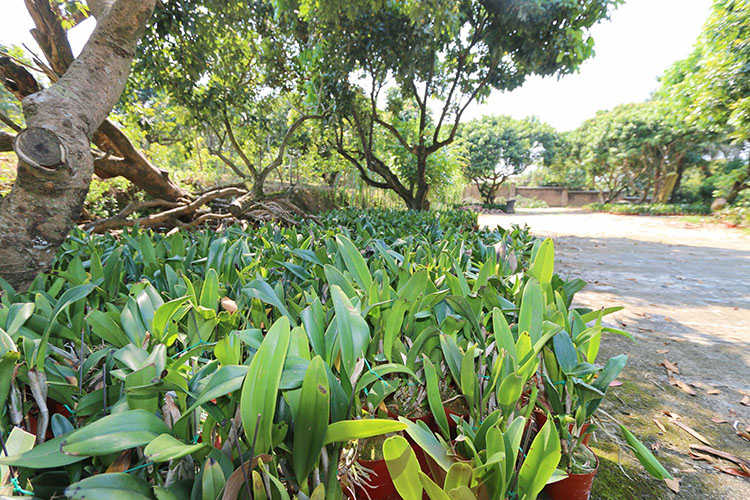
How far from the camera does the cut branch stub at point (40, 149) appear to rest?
1.29 m

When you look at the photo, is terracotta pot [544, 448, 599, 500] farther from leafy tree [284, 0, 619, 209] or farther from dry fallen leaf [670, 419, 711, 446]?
leafy tree [284, 0, 619, 209]

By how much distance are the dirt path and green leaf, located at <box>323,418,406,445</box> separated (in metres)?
0.91

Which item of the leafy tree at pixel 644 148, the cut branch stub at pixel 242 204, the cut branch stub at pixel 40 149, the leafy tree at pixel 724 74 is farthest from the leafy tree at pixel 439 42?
the leafy tree at pixel 644 148

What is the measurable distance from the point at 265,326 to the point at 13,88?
357 cm

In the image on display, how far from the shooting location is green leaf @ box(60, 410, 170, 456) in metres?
0.40

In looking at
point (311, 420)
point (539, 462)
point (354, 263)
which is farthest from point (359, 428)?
point (354, 263)

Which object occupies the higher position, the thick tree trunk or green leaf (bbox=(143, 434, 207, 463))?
the thick tree trunk

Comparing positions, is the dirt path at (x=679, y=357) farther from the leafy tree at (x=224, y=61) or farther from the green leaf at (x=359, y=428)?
the leafy tree at (x=224, y=61)

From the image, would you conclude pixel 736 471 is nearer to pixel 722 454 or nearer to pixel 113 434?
pixel 722 454

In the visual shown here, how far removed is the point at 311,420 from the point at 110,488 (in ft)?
0.84

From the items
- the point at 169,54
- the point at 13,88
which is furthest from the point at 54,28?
the point at 169,54

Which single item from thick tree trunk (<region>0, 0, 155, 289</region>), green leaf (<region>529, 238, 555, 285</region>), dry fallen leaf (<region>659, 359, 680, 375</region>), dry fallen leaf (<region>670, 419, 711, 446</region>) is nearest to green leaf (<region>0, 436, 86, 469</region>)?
green leaf (<region>529, 238, 555, 285</region>)

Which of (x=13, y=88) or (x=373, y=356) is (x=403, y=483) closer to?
(x=373, y=356)

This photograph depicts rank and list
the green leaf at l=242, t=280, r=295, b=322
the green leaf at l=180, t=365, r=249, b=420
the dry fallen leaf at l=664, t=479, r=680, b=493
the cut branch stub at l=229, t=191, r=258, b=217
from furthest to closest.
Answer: the cut branch stub at l=229, t=191, r=258, b=217 → the dry fallen leaf at l=664, t=479, r=680, b=493 → the green leaf at l=242, t=280, r=295, b=322 → the green leaf at l=180, t=365, r=249, b=420
